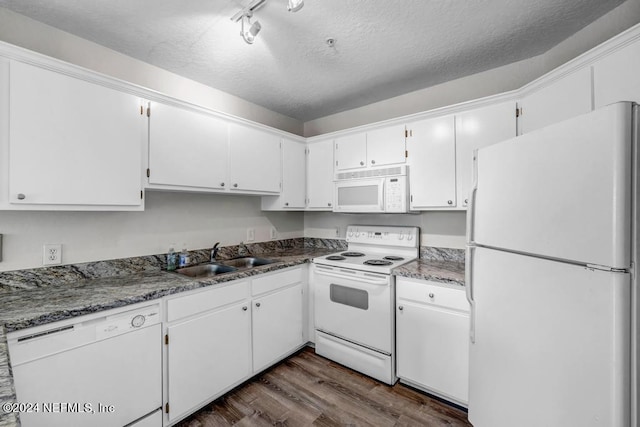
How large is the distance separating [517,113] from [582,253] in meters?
1.47

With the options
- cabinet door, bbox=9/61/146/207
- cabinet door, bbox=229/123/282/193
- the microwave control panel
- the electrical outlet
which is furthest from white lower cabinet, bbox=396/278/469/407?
the electrical outlet

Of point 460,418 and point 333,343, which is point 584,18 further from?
point 333,343

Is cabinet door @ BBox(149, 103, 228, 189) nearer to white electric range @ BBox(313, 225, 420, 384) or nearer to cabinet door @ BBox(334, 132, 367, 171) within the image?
cabinet door @ BBox(334, 132, 367, 171)

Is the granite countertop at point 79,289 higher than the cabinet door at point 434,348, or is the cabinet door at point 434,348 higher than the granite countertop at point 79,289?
the granite countertop at point 79,289

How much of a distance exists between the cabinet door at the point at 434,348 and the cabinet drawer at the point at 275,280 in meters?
0.95

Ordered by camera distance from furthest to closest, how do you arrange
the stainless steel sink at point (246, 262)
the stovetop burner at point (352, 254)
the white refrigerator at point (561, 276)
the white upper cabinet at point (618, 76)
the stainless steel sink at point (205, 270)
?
the stovetop burner at point (352, 254) → the stainless steel sink at point (246, 262) → the stainless steel sink at point (205, 270) → the white upper cabinet at point (618, 76) → the white refrigerator at point (561, 276)

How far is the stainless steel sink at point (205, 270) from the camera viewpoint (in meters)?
2.26

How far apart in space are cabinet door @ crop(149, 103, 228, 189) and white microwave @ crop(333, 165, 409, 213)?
1161 millimetres

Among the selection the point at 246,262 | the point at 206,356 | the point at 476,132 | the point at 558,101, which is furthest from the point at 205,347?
the point at 558,101

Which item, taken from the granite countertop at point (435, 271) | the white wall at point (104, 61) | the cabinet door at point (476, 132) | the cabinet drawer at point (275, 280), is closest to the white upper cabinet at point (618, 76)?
the cabinet door at point (476, 132)

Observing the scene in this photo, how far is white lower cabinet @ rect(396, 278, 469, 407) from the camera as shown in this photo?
6.05 feet

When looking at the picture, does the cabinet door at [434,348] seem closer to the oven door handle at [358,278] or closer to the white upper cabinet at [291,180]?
the oven door handle at [358,278]

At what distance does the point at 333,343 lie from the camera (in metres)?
A: 2.47

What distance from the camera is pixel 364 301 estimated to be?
2258 mm
